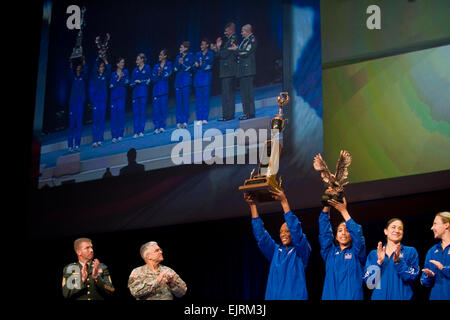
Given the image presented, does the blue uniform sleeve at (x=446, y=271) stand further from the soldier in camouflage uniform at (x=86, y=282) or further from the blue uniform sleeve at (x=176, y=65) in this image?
the blue uniform sleeve at (x=176, y=65)

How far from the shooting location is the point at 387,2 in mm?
6250

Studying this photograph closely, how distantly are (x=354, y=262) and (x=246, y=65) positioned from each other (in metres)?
2.55

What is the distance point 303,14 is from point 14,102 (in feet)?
11.8

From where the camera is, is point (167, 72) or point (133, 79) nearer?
point (167, 72)

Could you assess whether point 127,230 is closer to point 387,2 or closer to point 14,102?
point 14,102

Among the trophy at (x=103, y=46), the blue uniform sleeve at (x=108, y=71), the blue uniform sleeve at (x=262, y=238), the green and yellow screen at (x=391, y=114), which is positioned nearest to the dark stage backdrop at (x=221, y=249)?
the green and yellow screen at (x=391, y=114)

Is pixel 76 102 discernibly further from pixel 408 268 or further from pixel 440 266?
pixel 440 266

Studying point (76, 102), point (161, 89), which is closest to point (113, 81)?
point (76, 102)

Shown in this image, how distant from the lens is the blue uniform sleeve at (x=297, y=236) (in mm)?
5105

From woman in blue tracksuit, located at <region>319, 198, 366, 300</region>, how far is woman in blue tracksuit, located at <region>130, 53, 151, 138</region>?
8.84ft

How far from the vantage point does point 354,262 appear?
5.02m

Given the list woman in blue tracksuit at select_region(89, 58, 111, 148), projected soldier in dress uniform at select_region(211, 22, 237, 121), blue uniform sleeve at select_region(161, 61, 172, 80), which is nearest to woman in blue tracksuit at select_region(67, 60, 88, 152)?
woman in blue tracksuit at select_region(89, 58, 111, 148)
